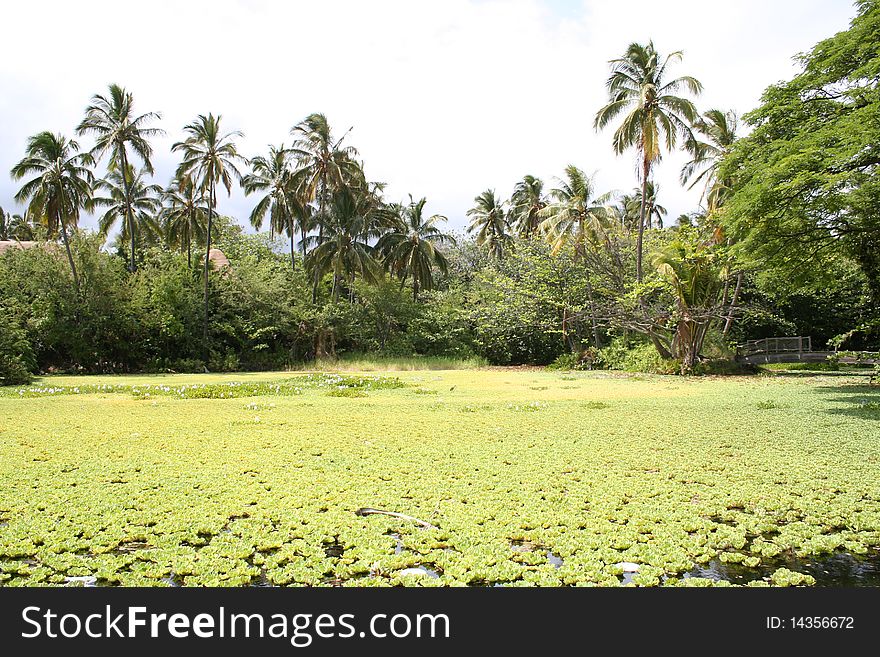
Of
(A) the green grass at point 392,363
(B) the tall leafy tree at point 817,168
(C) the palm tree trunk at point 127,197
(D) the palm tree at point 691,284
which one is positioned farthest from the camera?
(A) the green grass at point 392,363

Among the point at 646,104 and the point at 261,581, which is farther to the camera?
the point at 646,104

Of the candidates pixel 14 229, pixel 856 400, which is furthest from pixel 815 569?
pixel 14 229

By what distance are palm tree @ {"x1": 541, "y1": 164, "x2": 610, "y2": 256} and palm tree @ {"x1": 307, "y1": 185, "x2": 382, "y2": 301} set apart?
29.5ft

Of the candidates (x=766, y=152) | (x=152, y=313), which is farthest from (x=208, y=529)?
(x=152, y=313)

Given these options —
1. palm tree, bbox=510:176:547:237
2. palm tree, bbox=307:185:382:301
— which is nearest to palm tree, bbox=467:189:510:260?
palm tree, bbox=510:176:547:237

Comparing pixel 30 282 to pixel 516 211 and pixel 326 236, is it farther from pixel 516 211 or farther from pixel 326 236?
pixel 516 211

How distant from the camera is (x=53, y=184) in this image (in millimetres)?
24000

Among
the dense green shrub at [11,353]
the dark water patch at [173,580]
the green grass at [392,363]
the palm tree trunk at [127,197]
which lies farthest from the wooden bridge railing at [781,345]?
the palm tree trunk at [127,197]

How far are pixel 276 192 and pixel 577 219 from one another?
53.0 ft

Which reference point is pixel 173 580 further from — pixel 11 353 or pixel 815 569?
pixel 11 353

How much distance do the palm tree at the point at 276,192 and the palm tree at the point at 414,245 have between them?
193 inches

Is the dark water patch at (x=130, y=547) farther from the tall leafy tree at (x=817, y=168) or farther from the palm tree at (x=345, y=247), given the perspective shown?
the palm tree at (x=345, y=247)

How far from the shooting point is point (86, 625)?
8.35 feet

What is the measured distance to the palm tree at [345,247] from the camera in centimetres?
2823
